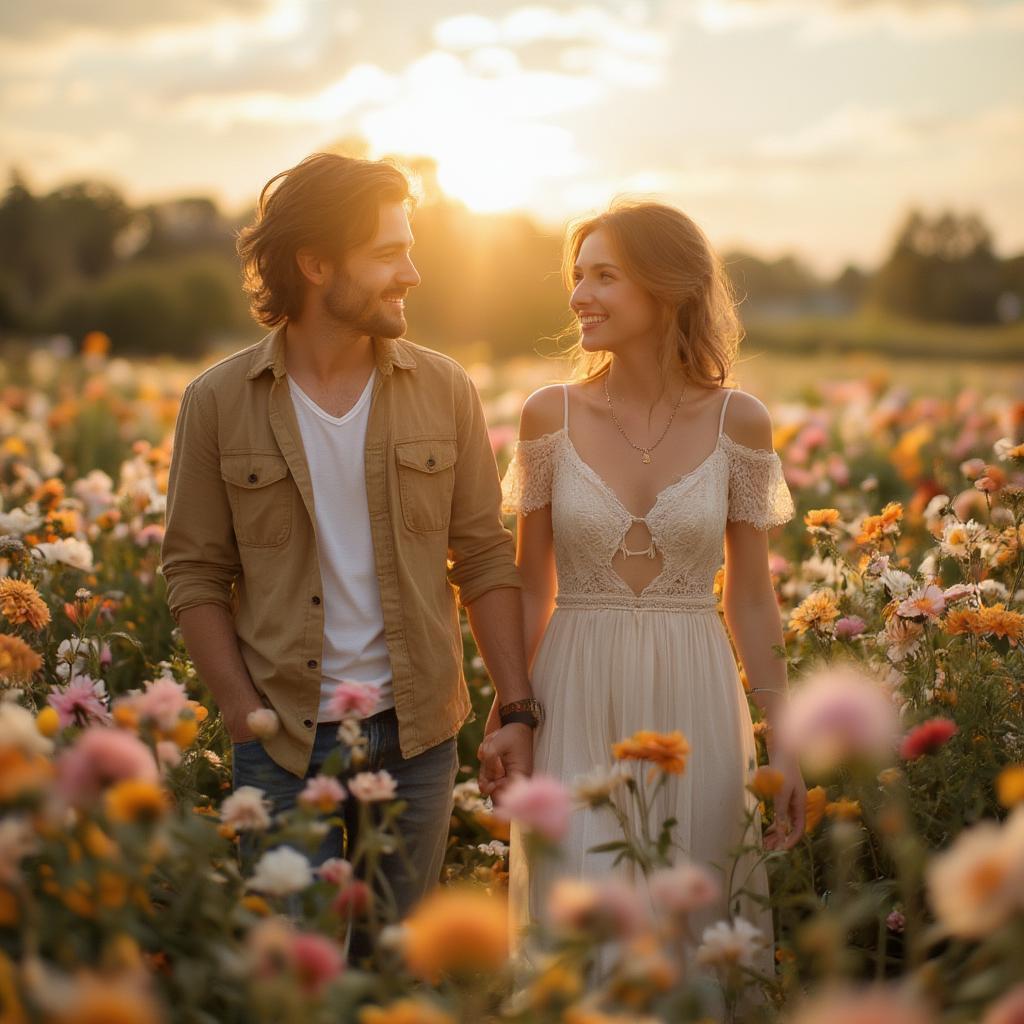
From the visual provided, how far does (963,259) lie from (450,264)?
75.4 feet

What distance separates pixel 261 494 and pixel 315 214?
27.4 inches

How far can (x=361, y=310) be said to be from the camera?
2783mm

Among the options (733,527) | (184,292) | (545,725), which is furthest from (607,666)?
(184,292)

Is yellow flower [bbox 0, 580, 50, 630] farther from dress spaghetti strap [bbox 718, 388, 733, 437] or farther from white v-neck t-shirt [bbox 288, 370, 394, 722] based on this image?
dress spaghetti strap [bbox 718, 388, 733, 437]

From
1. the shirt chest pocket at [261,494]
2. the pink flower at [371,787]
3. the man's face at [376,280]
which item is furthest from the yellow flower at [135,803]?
the man's face at [376,280]

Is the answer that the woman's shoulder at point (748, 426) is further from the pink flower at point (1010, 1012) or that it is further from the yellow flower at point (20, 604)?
the pink flower at point (1010, 1012)

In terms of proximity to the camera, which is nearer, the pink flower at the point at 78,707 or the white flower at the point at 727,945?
the white flower at the point at 727,945

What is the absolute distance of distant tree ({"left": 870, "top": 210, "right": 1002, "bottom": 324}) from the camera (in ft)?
150

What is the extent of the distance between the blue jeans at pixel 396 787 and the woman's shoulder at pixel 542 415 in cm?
83

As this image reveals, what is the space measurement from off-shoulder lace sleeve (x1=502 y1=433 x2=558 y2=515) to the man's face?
0.49 m

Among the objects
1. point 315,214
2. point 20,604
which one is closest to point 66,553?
point 20,604

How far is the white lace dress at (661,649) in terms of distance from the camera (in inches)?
109

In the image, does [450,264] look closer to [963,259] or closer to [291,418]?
[963,259]

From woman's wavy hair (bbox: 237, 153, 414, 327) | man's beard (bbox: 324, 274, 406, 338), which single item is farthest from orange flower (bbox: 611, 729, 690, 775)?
woman's wavy hair (bbox: 237, 153, 414, 327)
